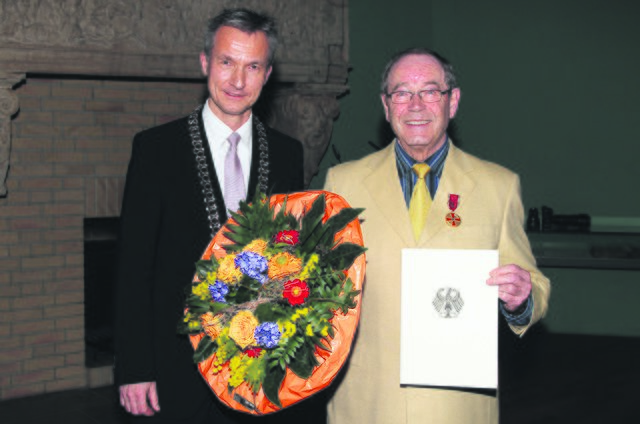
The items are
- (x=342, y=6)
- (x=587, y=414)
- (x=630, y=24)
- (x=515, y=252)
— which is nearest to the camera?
(x=515, y=252)

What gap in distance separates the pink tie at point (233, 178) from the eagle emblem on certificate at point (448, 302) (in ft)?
2.11

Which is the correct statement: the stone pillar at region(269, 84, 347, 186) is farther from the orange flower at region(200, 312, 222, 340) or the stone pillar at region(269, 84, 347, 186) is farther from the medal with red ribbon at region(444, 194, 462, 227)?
the orange flower at region(200, 312, 222, 340)

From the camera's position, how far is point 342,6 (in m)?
5.92

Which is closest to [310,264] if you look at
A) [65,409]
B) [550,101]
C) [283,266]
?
[283,266]

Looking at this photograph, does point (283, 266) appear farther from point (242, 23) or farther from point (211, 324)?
point (242, 23)

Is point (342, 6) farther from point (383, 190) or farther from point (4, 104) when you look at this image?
point (383, 190)

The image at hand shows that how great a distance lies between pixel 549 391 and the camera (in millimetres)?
5371

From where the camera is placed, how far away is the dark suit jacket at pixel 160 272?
222 cm

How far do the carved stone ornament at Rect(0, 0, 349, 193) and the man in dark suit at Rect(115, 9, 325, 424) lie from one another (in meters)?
2.73

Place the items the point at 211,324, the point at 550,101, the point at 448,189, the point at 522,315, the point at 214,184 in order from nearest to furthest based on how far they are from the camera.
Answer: the point at 211,324, the point at 522,315, the point at 448,189, the point at 214,184, the point at 550,101

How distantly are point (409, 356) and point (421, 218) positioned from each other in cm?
39

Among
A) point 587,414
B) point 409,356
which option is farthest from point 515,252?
point 587,414

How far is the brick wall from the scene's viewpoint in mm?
4930

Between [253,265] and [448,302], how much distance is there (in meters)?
0.48
